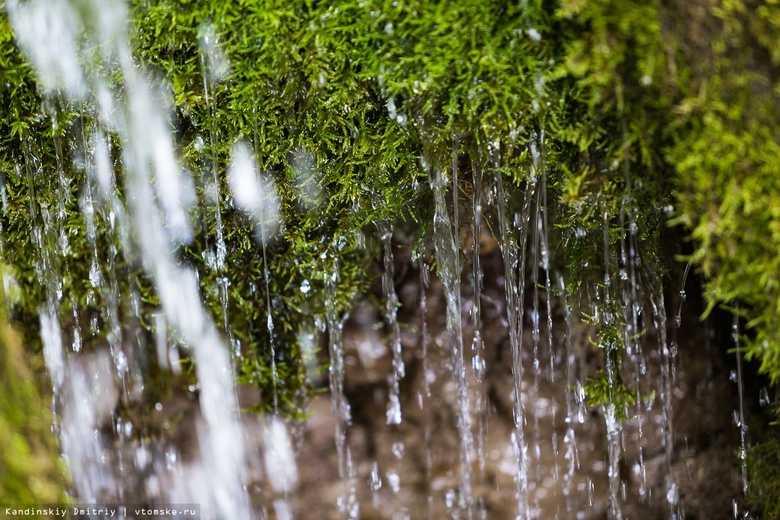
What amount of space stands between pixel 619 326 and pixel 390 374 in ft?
3.71

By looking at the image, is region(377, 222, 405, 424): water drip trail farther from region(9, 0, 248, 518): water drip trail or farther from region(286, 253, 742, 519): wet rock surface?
region(9, 0, 248, 518): water drip trail

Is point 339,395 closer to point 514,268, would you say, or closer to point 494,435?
point 494,435

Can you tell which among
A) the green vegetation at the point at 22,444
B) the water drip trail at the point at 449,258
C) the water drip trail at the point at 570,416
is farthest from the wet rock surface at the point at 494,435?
the green vegetation at the point at 22,444

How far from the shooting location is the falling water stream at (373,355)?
1.58 meters

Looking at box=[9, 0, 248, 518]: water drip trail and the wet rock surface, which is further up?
box=[9, 0, 248, 518]: water drip trail

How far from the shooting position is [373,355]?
2.48 meters

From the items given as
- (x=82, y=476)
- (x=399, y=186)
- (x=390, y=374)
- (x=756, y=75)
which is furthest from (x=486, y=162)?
(x=82, y=476)

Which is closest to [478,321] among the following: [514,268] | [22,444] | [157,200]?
[514,268]

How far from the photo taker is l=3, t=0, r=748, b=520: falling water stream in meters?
1.58

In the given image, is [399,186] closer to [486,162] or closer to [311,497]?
[486,162]

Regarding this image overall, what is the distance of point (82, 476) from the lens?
2.11 m

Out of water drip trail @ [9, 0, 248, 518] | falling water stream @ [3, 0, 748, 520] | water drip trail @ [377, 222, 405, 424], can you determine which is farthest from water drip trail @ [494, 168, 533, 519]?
water drip trail @ [9, 0, 248, 518]

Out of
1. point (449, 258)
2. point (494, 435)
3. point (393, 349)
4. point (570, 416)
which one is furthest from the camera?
point (494, 435)

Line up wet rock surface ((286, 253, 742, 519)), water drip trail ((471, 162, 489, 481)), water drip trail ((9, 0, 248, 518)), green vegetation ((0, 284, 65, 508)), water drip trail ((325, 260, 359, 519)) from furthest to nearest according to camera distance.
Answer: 1. wet rock surface ((286, 253, 742, 519))
2. water drip trail ((325, 260, 359, 519))
3. water drip trail ((471, 162, 489, 481))
4. water drip trail ((9, 0, 248, 518))
5. green vegetation ((0, 284, 65, 508))
